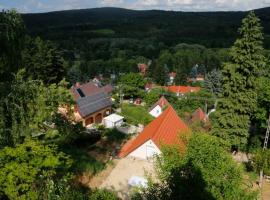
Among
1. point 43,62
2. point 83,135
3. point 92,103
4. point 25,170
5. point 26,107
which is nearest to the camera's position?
point 25,170

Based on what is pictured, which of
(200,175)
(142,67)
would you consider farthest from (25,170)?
(142,67)

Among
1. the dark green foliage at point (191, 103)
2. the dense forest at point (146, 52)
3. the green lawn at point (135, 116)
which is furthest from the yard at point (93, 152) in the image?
the dense forest at point (146, 52)

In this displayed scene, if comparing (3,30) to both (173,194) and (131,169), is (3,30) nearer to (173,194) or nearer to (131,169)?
(173,194)

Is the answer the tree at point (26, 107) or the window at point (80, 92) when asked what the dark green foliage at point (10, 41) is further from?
the window at point (80, 92)

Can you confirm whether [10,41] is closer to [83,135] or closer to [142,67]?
[83,135]

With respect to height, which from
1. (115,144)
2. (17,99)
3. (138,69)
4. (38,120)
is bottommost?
(138,69)

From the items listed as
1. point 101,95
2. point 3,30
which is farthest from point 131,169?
point 101,95
